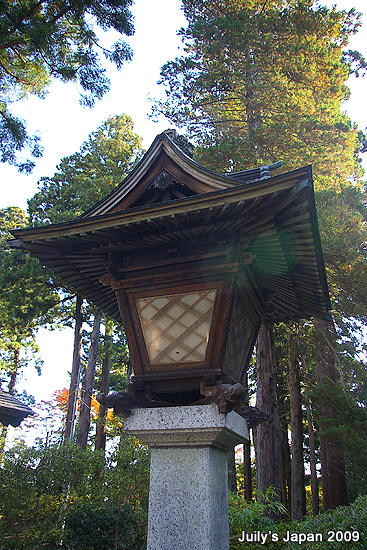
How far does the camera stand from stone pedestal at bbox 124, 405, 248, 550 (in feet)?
11.6

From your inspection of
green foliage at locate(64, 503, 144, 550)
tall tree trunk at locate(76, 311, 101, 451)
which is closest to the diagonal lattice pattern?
green foliage at locate(64, 503, 144, 550)

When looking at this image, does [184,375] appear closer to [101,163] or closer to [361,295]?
[361,295]

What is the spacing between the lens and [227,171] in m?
12.5

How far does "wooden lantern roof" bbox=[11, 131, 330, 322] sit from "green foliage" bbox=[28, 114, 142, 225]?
11.4m

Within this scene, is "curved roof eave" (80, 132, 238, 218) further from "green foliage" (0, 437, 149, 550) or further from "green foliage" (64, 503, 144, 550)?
"green foliage" (64, 503, 144, 550)

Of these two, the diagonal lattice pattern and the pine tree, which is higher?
the pine tree

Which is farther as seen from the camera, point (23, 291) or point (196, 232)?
point (23, 291)

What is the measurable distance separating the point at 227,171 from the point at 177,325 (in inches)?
373

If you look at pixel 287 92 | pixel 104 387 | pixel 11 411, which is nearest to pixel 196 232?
pixel 11 411

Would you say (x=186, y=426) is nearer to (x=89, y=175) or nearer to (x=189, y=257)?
(x=189, y=257)

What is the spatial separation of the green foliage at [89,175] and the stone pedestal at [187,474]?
41.5ft

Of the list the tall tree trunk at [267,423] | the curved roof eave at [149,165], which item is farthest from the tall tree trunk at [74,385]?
the curved roof eave at [149,165]

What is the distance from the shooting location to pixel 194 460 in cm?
377

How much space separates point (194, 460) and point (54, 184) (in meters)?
16.9
